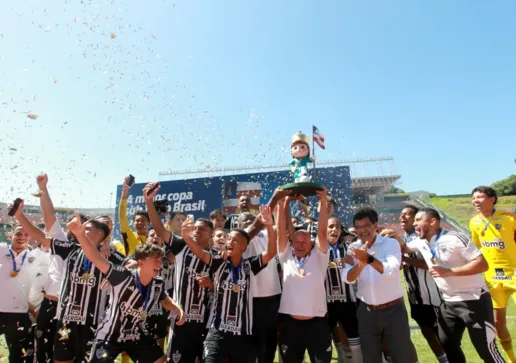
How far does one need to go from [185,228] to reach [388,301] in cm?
247

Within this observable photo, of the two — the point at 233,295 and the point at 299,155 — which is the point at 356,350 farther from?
the point at 299,155

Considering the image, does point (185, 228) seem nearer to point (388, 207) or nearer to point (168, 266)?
point (168, 266)

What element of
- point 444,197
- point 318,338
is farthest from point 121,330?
point 444,197

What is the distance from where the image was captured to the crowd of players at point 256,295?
12.5 ft

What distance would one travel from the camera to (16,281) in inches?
218

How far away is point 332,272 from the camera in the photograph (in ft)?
16.7

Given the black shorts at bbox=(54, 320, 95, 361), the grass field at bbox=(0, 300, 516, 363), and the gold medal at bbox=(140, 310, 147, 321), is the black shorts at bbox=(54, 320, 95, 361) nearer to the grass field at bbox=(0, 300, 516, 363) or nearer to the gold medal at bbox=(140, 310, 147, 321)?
the gold medal at bbox=(140, 310, 147, 321)

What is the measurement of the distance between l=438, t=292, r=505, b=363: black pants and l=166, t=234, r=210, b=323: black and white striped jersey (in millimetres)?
3039

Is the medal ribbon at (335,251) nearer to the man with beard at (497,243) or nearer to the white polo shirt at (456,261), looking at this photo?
the white polo shirt at (456,261)

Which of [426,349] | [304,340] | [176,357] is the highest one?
[304,340]

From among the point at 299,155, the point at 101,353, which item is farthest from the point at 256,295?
the point at 299,155

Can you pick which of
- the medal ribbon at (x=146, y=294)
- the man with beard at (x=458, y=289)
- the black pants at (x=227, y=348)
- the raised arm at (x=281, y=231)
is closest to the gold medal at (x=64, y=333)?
the medal ribbon at (x=146, y=294)

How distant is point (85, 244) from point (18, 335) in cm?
297

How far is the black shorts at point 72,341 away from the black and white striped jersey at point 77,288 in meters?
0.07
